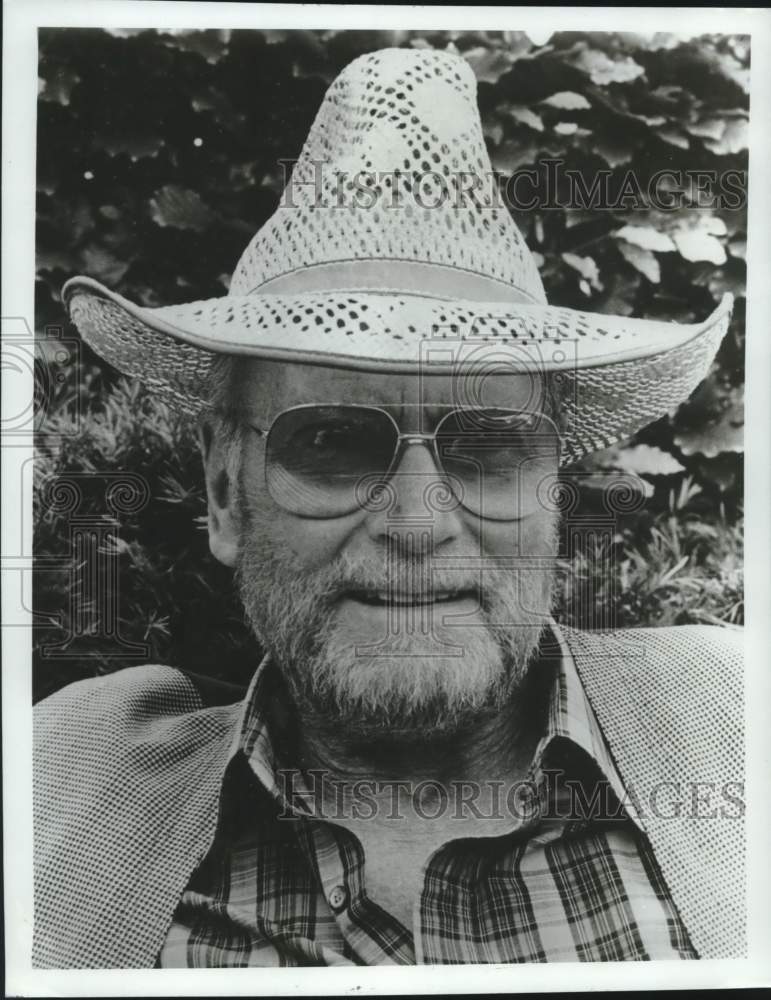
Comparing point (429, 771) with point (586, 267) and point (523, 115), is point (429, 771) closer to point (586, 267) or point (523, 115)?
point (586, 267)

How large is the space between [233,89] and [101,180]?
0.32 metres

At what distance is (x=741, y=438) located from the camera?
1837mm

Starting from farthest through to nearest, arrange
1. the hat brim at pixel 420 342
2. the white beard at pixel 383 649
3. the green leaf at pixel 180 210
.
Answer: the green leaf at pixel 180 210, the white beard at pixel 383 649, the hat brim at pixel 420 342

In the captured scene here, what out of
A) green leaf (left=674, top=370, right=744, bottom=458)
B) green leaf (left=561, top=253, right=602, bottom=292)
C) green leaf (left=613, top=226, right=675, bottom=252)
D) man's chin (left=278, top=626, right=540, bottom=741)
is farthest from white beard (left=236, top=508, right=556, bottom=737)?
green leaf (left=613, top=226, right=675, bottom=252)

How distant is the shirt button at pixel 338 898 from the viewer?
1.68m

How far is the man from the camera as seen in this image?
1620 millimetres

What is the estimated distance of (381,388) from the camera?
1.61m

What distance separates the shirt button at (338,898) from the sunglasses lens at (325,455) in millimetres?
713

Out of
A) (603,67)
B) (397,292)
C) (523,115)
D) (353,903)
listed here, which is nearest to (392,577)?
(397,292)

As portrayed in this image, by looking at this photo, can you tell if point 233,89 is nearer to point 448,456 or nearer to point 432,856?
point 448,456

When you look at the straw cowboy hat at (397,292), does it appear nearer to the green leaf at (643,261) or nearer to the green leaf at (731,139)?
the green leaf at (643,261)

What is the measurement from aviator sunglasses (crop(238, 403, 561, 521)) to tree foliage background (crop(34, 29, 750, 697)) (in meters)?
0.23

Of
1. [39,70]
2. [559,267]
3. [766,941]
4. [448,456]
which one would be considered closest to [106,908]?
[448,456]

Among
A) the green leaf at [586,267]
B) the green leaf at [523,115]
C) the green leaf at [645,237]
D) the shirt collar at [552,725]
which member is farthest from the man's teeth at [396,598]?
the green leaf at [523,115]
